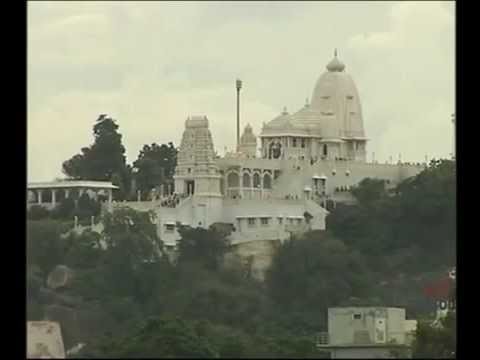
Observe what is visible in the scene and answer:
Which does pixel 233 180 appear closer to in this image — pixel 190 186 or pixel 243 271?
pixel 190 186

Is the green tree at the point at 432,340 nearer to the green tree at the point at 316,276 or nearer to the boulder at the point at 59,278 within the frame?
the green tree at the point at 316,276

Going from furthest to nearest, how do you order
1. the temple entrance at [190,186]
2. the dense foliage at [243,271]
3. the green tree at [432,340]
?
the temple entrance at [190,186] < the dense foliage at [243,271] < the green tree at [432,340]

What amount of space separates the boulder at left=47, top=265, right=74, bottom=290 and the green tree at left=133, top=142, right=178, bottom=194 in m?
5.71

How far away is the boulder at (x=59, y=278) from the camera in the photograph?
30.8m

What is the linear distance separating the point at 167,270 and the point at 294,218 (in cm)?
544

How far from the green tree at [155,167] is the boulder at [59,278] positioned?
225 inches

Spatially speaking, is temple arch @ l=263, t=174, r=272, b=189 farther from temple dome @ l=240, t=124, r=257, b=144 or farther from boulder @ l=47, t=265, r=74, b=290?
boulder @ l=47, t=265, r=74, b=290

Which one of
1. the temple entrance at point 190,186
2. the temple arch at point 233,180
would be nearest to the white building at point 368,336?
the temple entrance at point 190,186

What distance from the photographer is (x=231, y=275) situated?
32.1 meters

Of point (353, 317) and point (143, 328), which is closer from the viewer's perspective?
point (143, 328)

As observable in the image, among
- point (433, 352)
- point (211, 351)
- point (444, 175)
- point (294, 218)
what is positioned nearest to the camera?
point (433, 352)

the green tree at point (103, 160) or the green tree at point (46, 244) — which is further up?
the green tree at point (103, 160)
